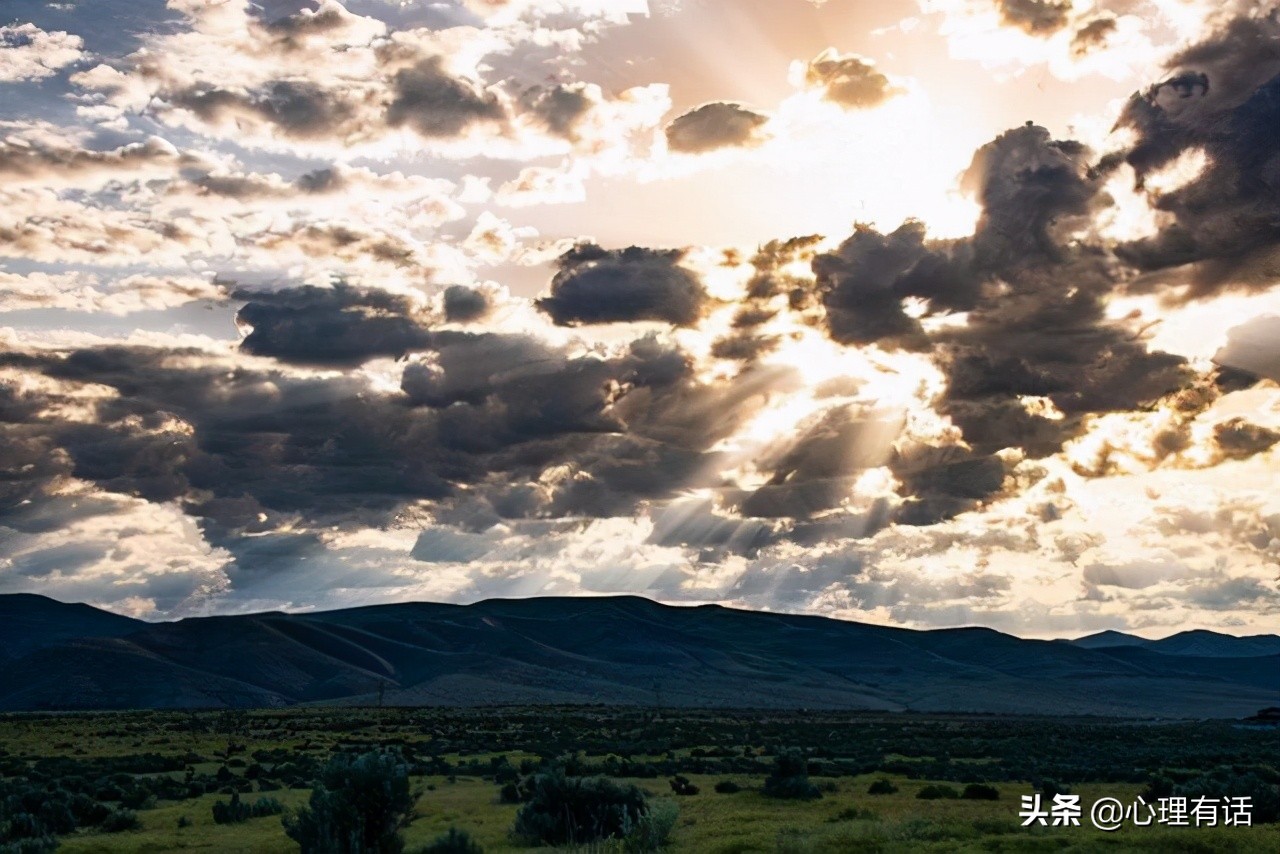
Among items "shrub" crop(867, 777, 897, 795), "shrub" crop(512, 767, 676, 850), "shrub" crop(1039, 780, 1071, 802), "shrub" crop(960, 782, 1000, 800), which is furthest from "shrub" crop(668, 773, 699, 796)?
"shrub" crop(1039, 780, 1071, 802)

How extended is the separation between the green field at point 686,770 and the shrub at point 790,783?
2.67 feet

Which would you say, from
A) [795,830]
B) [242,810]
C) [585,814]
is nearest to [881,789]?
[795,830]

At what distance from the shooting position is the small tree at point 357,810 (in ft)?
90.9

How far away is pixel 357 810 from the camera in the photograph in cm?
2859

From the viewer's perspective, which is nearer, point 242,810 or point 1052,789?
point 242,810

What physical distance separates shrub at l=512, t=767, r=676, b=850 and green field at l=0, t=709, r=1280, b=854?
75cm

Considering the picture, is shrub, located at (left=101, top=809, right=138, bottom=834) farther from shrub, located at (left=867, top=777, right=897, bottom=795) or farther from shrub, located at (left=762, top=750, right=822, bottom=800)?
shrub, located at (left=867, top=777, right=897, bottom=795)

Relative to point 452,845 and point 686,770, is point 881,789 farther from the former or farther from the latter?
point 452,845

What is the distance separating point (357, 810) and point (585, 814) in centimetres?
612

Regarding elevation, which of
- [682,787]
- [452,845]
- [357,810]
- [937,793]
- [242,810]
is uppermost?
[357,810]

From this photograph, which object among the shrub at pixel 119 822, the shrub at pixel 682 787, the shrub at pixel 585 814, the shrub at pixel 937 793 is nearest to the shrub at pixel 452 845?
the shrub at pixel 585 814

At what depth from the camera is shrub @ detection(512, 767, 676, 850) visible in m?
30.7

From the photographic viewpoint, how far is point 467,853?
1003 inches

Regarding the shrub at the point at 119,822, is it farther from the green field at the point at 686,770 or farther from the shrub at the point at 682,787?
the shrub at the point at 682,787
